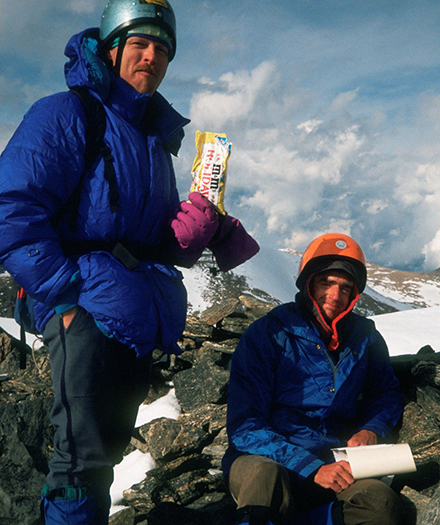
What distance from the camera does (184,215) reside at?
3.47 m

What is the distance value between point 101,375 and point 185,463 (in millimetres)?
3897

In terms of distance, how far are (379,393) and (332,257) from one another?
4.55 feet

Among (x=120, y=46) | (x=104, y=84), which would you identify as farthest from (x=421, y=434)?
(x=120, y=46)

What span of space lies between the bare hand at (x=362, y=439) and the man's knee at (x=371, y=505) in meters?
0.42

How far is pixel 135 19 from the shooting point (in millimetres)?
3414

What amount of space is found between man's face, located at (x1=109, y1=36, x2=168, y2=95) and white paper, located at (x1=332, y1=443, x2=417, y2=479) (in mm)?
3184

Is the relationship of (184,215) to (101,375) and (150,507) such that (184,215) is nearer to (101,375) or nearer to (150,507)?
(101,375)

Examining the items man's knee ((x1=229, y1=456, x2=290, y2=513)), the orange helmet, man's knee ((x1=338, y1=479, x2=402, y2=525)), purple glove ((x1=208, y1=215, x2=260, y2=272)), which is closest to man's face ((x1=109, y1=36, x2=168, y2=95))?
purple glove ((x1=208, y1=215, x2=260, y2=272))

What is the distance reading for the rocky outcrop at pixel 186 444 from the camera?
4.67 meters

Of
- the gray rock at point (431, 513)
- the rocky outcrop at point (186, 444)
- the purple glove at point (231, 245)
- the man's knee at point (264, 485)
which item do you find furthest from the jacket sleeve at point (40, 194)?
the gray rock at point (431, 513)

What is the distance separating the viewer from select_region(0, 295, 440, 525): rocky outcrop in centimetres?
467

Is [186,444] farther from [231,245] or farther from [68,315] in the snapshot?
[68,315]

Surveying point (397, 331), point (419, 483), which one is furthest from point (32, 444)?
point (397, 331)

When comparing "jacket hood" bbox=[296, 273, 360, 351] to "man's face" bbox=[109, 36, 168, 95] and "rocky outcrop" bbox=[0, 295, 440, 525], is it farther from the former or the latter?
"man's face" bbox=[109, 36, 168, 95]
